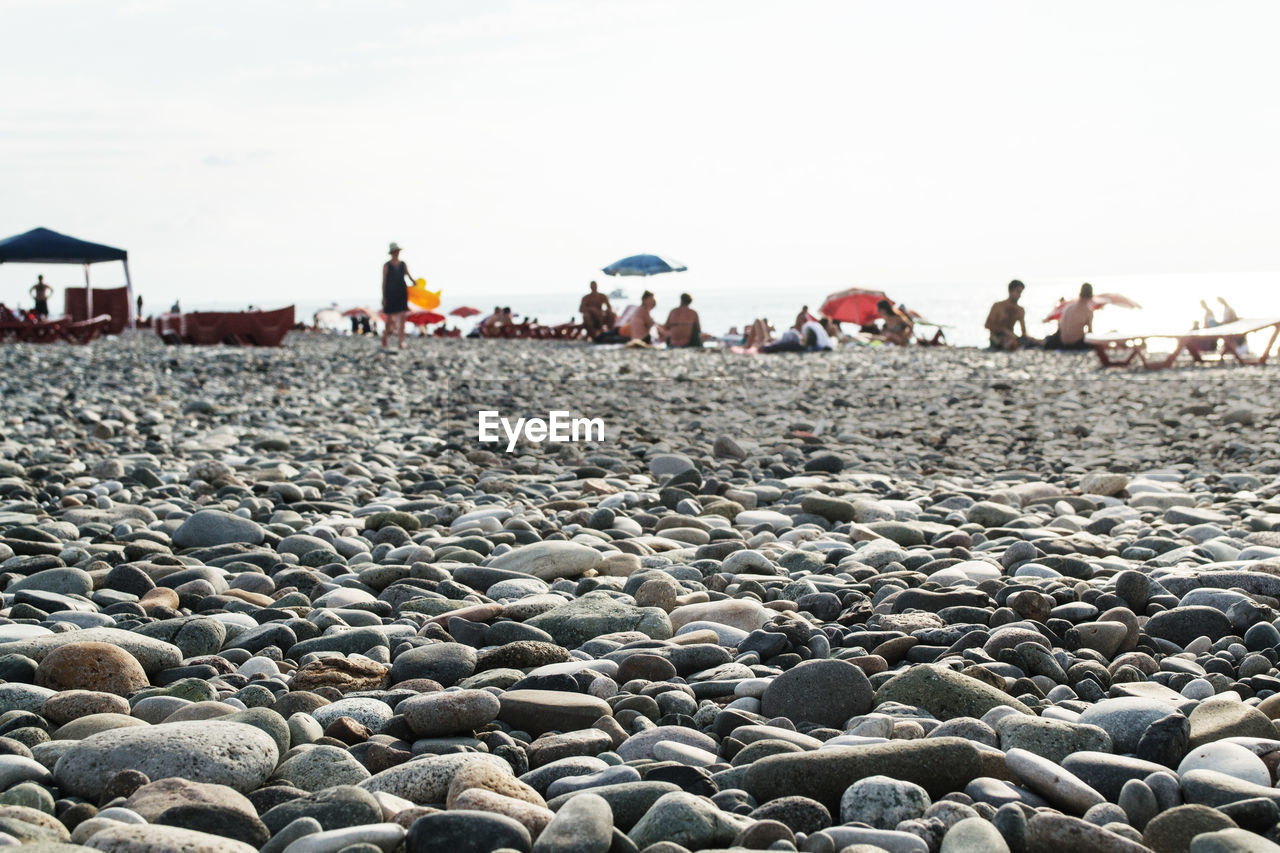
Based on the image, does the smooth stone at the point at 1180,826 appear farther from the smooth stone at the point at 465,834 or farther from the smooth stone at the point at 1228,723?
the smooth stone at the point at 465,834

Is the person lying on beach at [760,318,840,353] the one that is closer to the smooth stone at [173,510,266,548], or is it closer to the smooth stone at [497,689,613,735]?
the smooth stone at [173,510,266,548]

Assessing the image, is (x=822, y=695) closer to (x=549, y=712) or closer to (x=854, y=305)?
(x=549, y=712)

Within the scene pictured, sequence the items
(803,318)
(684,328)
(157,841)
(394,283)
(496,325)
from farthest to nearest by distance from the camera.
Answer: (496,325), (803,318), (684,328), (394,283), (157,841)

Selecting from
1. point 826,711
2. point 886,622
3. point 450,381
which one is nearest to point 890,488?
point 886,622

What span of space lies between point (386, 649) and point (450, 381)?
9.07 metres

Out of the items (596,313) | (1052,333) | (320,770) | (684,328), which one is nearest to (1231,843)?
(320,770)

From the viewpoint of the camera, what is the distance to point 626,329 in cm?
2130

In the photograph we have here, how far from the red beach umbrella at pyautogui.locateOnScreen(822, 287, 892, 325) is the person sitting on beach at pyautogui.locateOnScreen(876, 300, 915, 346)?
11.5 ft

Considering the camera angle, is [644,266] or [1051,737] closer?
[1051,737]

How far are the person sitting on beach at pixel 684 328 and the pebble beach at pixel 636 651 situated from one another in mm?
12839

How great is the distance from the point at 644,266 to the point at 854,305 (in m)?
5.14

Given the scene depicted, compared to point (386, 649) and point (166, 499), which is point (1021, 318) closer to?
point (166, 499)

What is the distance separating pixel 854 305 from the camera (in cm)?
2608

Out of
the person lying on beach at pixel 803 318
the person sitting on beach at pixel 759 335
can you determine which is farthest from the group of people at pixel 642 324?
the person lying on beach at pixel 803 318
